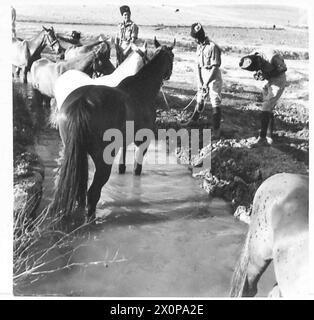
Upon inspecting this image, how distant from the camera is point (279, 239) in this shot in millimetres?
3111

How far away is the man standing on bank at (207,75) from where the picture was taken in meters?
3.69

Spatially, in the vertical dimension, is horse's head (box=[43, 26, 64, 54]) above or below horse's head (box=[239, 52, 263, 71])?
above

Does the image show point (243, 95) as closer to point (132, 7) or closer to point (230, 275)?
point (132, 7)

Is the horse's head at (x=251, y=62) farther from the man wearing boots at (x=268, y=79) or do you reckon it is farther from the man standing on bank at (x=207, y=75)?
the man standing on bank at (x=207, y=75)

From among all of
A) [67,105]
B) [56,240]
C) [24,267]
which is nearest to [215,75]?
[67,105]

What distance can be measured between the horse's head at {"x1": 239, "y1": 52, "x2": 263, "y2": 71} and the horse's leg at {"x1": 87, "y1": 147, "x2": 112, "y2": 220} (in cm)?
120

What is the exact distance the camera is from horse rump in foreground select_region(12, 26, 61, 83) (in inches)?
145

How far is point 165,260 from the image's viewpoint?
3.54 m

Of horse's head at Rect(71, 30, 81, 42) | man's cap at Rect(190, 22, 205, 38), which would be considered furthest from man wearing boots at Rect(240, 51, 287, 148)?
horse's head at Rect(71, 30, 81, 42)

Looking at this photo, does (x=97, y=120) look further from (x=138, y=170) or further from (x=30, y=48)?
(x=30, y=48)

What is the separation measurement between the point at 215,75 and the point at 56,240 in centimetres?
162

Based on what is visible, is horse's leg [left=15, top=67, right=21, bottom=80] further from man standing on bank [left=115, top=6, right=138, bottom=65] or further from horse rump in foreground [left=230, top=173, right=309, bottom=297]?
horse rump in foreground [left=230, top=173, right=309, bottom=297]

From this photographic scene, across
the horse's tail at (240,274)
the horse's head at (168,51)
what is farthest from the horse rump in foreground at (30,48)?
the horse's tail at (240,274)

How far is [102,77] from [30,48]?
0.56 m
